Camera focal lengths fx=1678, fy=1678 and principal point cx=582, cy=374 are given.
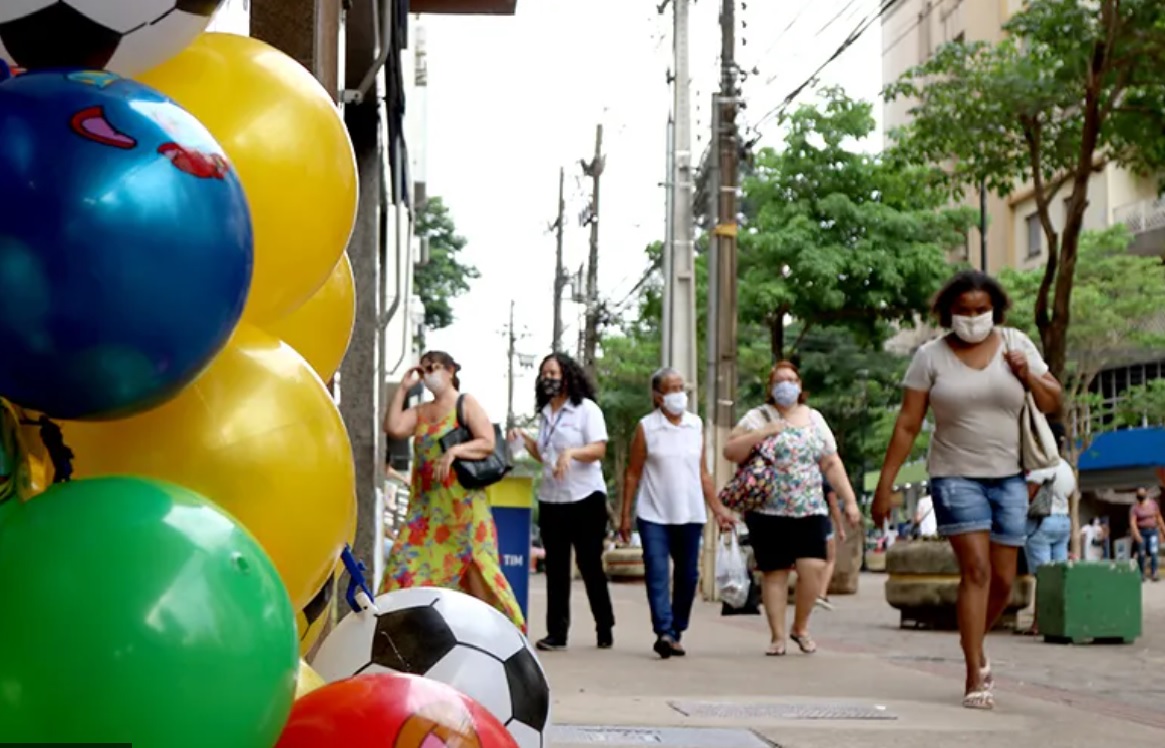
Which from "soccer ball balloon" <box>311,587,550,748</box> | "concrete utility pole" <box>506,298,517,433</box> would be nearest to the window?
"concrete utility pole" <box>506,298,517,433</box>

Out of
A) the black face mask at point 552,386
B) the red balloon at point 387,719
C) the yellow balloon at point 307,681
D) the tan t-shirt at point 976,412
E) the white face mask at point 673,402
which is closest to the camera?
the red balloon at point 387,719

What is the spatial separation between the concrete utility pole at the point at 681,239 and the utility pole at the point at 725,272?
38 centimetres

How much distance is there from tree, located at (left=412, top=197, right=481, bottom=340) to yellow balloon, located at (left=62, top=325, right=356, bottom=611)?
42647 mm

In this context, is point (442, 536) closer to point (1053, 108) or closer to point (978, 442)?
point (978, 442)

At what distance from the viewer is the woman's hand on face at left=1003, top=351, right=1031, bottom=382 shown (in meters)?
6.87

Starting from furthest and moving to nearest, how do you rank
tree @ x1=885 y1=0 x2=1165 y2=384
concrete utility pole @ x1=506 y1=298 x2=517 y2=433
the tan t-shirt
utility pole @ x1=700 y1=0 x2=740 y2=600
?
concrete utility pole @ x1=506 y1=298 x2=517 y2=433
utility pole @ x1=700 y1=0 x2=740 y2=600
tree @ x1=885 y1=0 x2=1165 y2=384
the tan t-shirt

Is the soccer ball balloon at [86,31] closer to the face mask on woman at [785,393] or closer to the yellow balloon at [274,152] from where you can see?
the yellow balloon at [274,152]

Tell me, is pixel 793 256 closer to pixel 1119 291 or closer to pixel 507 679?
pixel 1119 291

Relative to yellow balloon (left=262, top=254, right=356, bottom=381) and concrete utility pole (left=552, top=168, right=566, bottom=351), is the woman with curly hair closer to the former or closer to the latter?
yellow balloon (left=262, top=254, right=356, bottom=381)

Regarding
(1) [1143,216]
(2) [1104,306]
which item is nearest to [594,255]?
(2) [1104,306]

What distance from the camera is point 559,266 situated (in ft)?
174

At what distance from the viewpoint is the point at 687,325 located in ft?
68.2

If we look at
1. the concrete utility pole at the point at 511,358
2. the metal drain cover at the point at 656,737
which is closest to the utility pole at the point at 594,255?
the concrete utility pole at the point at 511,358

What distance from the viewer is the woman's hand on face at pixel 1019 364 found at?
6867 mm
